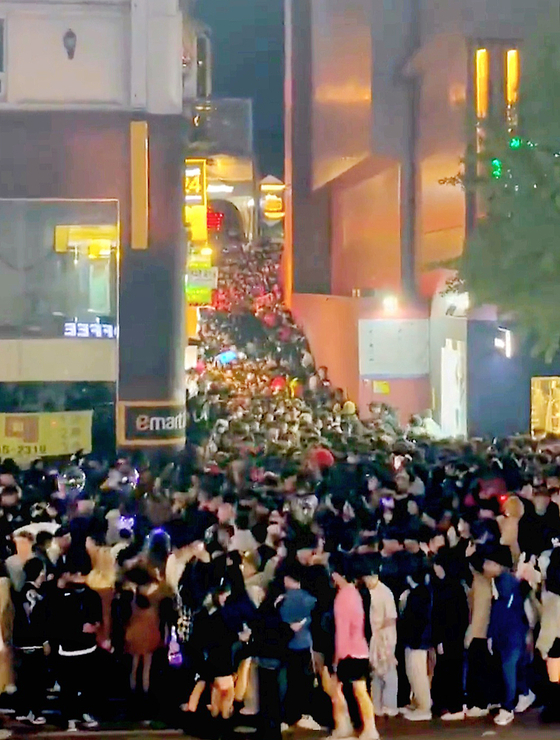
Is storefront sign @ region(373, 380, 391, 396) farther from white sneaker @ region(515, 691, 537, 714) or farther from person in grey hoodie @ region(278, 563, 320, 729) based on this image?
person in grey hoodie @ region(278, 563, 320, 729)

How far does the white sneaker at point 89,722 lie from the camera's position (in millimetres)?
8062

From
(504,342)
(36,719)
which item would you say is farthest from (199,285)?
(36,719)

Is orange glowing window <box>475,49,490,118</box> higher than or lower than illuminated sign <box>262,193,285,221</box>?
lower

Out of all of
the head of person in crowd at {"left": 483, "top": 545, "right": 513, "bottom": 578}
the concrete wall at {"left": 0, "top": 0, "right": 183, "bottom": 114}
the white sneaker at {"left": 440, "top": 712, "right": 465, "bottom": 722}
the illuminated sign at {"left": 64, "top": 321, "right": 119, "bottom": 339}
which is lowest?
the white sneaker at {"left": 440, "top": 712, "right": 465, "bottom": 722}

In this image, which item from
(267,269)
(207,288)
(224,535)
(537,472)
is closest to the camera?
(224,535)

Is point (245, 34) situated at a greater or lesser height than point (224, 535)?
greater

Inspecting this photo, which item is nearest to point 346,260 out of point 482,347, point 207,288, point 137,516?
point 207,288

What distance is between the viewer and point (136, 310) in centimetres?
1297

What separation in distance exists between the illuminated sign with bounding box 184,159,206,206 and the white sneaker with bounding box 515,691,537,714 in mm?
10608

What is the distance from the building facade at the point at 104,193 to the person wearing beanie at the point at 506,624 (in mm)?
5463

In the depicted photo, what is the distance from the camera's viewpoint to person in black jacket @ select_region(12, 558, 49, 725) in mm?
7898

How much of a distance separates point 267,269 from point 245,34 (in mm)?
9826

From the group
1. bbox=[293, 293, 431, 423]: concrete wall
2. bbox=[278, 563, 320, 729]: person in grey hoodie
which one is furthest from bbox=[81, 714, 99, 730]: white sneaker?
bbox=[293, 293, 431, 423]: concrete wall

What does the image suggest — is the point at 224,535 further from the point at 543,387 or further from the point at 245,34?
the point at 245,34
